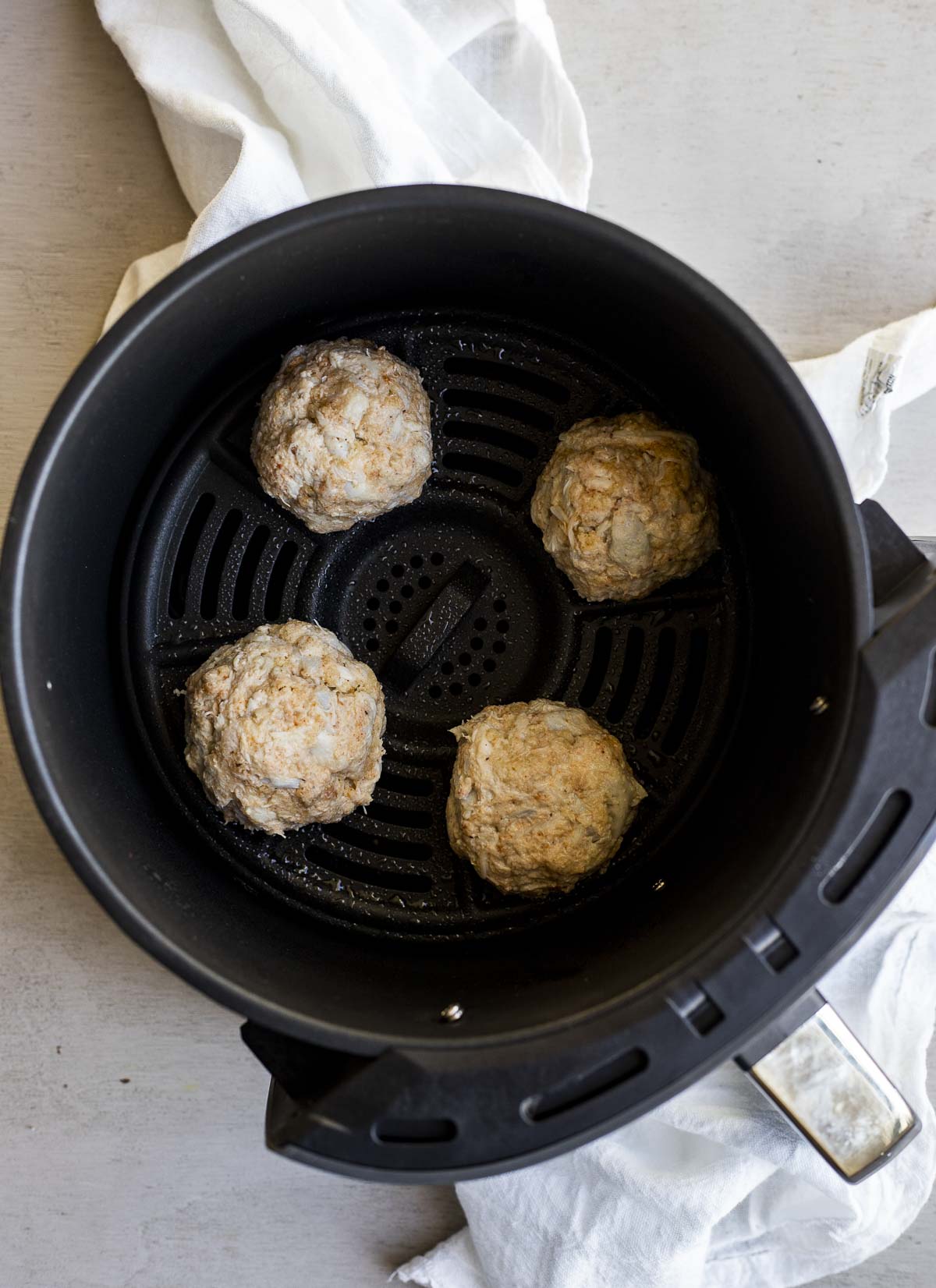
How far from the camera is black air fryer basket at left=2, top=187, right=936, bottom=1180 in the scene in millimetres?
625

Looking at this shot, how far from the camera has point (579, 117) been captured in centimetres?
90

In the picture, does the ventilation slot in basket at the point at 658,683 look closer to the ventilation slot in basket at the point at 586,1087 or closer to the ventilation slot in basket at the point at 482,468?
the ventilation slot in basket at the point at 482,468

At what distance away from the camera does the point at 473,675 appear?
3.02ft

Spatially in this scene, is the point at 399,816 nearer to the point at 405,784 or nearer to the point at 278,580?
the point at 405,784

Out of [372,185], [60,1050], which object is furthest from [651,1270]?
[372,185]

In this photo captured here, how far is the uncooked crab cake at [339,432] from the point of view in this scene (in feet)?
2.67

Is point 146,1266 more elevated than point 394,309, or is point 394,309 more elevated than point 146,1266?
point 394,309

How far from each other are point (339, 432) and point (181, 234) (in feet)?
0.99

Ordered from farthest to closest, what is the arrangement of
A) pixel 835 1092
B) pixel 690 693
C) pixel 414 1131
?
pixel 690 693 < pixel 835 1092 < pixel 414 1131

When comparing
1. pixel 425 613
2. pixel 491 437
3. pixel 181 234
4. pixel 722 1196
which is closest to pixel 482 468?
pixel 491 437

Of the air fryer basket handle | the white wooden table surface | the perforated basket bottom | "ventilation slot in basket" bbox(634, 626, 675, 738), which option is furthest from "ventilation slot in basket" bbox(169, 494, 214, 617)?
the air fryer basket handle

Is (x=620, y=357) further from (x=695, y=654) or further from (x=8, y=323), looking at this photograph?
(x=8, y=323)

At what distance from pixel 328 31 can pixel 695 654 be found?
60 cm

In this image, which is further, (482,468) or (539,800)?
(482,468)
